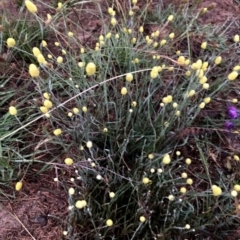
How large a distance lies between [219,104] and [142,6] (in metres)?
0.84

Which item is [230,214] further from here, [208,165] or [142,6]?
[142,6]

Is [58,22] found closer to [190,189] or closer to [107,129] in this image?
[107,129]

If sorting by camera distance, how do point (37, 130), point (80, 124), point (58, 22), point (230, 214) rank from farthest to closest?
point (58, 22) → point (37, 130) → point (80, 124) → point (230, 214)

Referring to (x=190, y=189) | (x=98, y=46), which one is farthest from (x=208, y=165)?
(x=98, y=46)

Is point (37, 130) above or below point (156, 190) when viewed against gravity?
above

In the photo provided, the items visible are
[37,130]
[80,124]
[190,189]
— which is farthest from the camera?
[37,130]

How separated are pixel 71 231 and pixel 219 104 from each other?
949 mm

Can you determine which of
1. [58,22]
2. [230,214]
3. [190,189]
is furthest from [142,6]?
[230,214]

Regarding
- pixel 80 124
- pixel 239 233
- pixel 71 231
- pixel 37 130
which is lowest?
pixel 239 233

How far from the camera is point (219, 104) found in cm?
213

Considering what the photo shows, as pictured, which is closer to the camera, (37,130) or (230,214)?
(230,214)

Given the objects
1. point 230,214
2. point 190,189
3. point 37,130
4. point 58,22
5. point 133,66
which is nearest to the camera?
point 230,214

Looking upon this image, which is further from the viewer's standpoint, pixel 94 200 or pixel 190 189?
pixel 190 189

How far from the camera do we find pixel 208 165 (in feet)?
6.26
